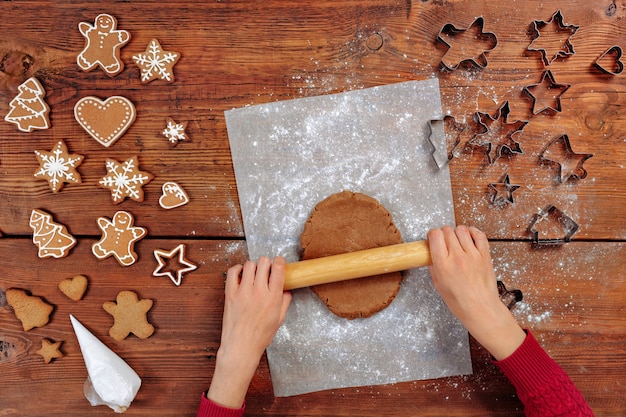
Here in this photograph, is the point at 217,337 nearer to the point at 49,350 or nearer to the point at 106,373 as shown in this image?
the point at 106,373

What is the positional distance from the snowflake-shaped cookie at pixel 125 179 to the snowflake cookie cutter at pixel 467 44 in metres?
0.75

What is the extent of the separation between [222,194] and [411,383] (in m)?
0.63

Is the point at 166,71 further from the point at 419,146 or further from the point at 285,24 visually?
the point at 419,146

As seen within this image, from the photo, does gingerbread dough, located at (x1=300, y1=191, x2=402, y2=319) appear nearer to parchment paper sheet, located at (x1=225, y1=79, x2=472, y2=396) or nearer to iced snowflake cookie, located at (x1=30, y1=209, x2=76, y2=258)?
parchment paper sheet, located at (x1=225, y1=79, x2=472, y2=396)

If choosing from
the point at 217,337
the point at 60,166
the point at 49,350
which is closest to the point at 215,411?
the point at 217,337

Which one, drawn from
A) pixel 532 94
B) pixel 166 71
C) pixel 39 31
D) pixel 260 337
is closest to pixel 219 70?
pixel 166 71

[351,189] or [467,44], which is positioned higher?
[467,44]

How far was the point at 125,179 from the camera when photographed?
1158mm

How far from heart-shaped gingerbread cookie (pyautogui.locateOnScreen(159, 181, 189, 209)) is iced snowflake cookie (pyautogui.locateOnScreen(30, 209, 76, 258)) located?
24 centimetres

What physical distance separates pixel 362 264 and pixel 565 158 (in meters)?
0.54

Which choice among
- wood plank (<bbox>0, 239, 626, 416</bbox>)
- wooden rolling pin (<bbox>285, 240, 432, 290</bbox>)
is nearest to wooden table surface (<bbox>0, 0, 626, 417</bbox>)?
wood plank (<bbox>0, 239, 626, 416</bbox>)

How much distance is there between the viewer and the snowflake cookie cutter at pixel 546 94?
113 centimetres

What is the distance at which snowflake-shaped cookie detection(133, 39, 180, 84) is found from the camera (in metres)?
1.15

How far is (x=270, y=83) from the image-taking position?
115cm
